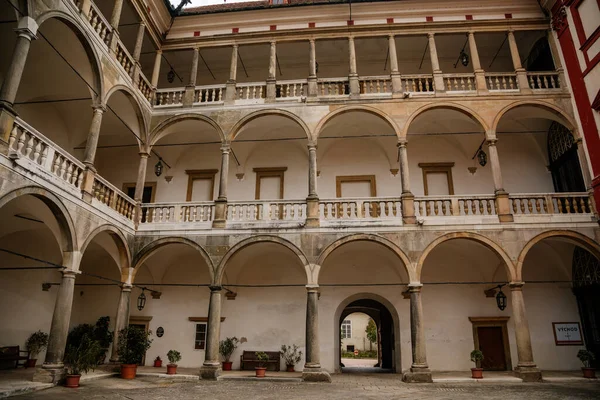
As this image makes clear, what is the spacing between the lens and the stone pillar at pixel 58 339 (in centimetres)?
915

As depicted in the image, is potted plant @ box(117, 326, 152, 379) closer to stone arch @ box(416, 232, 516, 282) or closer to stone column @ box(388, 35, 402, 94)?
stone arch @ box(416, 232, 516, 282)

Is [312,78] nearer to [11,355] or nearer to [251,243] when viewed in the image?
[251,243]

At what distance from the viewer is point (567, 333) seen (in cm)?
1391

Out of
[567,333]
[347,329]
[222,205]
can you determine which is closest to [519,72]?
[567,333]

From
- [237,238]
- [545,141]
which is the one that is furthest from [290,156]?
[545,141]

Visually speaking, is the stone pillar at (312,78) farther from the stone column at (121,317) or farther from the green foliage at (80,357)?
the green foliage at (80,357)

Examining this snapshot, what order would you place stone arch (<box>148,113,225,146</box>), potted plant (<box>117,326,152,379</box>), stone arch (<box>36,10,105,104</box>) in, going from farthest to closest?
stone arch (<box>148,113,225,146</box>) < potted plant (<box>117,326,152,379</box>) < stone arch (<box>36,10,105,104</box>)

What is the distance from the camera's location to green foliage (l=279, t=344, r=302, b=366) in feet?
46.2

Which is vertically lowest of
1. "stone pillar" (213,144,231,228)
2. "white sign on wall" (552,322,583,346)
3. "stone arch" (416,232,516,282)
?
"white sign on wall" (552,322,583,346)

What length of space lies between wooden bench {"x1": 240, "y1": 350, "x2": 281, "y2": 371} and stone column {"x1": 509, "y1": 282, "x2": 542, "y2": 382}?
286 inches

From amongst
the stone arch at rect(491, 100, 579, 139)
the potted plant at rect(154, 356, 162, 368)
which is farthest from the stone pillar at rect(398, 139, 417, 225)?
the potted plant at rect(154, 356, 162, 368)

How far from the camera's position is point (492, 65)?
16688mm

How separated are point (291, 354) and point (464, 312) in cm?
606

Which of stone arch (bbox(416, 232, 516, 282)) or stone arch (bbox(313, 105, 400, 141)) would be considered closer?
stone arch (bbox(416, 232, 516, 282))
